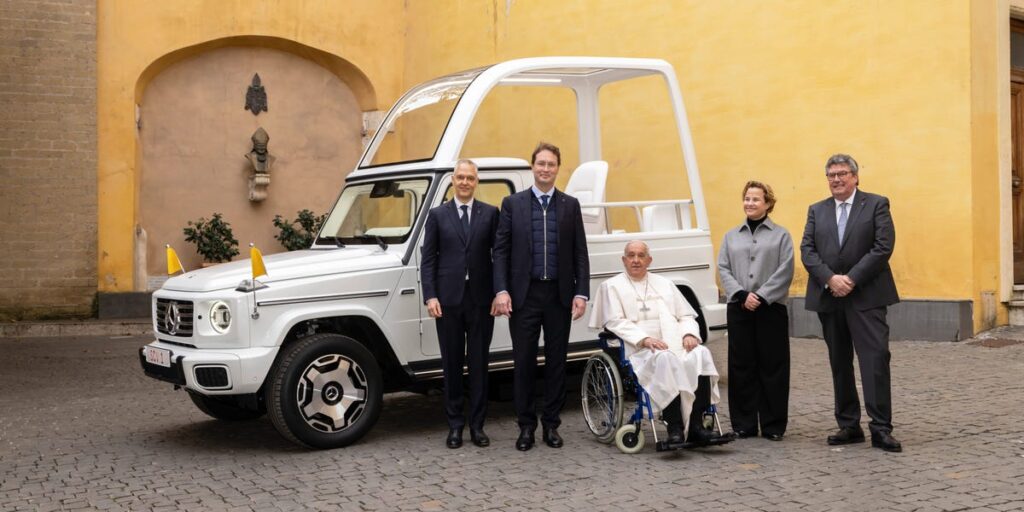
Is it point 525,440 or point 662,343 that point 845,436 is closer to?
point 662,343

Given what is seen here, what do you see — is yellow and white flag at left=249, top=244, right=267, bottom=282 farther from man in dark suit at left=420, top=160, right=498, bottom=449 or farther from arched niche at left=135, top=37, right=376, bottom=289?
arched niche at left=135, top=37, right=376, bottom=289

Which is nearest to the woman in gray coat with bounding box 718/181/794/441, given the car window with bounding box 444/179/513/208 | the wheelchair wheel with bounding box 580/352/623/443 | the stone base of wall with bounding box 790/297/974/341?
the wheelchair wheel with bounding box 580/352/623/443

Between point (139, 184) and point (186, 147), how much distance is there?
2.98 feet

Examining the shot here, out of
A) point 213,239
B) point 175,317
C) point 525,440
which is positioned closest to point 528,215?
point 525,440

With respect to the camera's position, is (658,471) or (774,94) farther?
(774,94)

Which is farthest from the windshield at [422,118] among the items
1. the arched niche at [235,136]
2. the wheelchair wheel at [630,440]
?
the arched niche at [235,136]

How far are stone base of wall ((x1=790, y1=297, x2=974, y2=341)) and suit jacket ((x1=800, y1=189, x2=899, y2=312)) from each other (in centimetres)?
504

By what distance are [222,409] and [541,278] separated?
258cm

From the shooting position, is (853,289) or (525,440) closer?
(853,289)

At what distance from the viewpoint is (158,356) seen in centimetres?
695

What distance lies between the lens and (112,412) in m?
8.52

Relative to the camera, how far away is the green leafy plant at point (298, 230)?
1695cm

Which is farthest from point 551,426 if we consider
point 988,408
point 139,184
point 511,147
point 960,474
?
point 139,184

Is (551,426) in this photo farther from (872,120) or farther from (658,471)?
(872,120)
